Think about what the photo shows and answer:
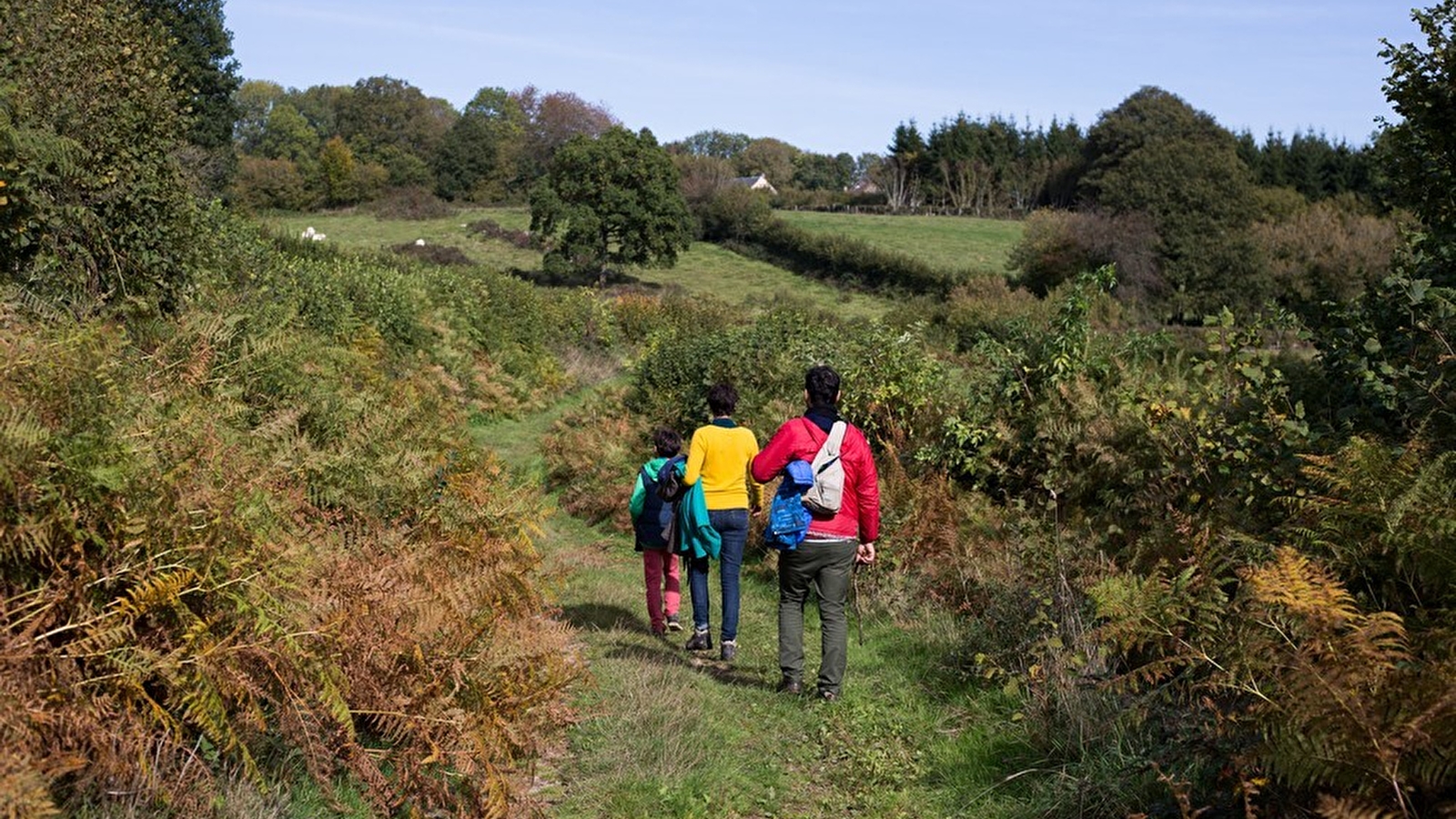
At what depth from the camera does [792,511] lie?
655 cm

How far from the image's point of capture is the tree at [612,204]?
52.6 metres

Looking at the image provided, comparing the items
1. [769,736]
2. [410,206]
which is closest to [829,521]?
[769,736]

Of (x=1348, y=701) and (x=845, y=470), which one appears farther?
(x=845, y=470)

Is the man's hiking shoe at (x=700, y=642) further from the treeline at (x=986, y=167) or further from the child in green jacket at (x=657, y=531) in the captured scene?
the treeline at (x=986, y=167)

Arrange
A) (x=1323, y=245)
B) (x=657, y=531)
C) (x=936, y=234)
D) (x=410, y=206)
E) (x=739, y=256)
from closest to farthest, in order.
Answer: (x=657, y=531)
(x=1323, y=245)
(x=739, y=256)
(x=936, y=234)
(x=410, y=206)

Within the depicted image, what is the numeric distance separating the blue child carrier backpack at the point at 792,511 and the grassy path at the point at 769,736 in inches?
43.0

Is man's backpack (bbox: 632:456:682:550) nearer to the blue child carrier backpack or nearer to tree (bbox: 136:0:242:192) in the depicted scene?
the blue child carrier backpack

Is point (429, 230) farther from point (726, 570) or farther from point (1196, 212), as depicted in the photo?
point (726, 570)

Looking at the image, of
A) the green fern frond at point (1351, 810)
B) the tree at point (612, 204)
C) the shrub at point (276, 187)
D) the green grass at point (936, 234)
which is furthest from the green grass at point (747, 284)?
the green fern frond at point (1351, 810)

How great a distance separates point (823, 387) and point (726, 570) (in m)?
1.82

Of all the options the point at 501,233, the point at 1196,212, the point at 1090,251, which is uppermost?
the point at 1196,212

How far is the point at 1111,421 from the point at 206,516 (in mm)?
7536

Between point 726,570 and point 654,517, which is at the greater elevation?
point 654,517

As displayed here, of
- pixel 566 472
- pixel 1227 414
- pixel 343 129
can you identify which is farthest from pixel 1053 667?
pixel 343 129
